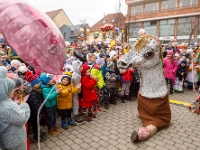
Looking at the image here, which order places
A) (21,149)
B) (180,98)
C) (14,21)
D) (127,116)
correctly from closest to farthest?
(14,21), (21,149), (127,116), (180,98)

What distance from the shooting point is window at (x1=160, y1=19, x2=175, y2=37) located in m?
30.7

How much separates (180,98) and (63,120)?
4731 mm

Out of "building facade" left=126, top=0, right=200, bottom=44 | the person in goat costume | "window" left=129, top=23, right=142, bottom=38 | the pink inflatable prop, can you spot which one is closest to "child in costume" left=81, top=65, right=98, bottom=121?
the person in goat costume

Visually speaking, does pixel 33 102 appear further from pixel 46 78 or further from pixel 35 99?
pixel 46 78

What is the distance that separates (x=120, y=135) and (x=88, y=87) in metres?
1.41

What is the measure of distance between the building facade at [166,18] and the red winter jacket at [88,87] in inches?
932

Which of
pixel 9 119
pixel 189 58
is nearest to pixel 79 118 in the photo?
pixel 9 119

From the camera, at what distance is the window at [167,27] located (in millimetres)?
30669

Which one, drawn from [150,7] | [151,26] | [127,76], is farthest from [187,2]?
[127,76]

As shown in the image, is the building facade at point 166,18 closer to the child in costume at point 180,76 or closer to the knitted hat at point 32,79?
the child in costume at point 180,76

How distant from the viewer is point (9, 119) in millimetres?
2012

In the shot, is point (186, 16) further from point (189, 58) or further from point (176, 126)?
point (176, 126)

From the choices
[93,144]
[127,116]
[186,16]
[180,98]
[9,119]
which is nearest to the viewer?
[9,119]

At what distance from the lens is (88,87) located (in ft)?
14.7
